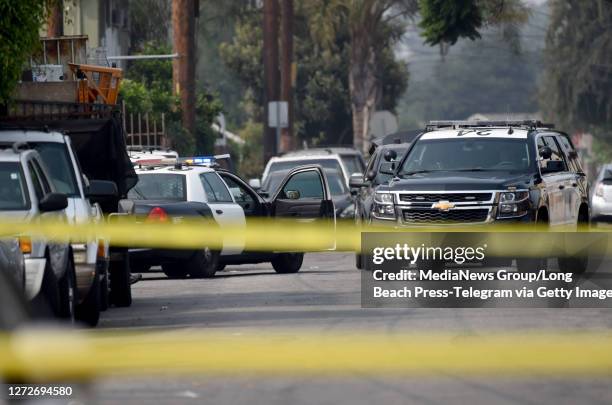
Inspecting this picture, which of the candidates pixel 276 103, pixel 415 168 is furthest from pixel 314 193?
pixel 276 103

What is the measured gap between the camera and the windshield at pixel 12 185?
Result: 552 inches

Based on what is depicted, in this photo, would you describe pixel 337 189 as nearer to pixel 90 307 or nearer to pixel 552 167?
pixel 552 167

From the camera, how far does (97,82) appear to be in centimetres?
2725

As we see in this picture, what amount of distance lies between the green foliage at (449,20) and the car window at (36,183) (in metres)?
25.4

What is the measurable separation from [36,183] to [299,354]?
518 centimetres

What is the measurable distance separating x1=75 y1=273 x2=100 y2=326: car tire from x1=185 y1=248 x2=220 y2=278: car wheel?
233 inches

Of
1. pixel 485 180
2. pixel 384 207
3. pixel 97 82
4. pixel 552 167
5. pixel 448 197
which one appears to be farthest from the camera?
pixel 97 82

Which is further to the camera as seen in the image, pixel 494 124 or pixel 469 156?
pixel 494 124

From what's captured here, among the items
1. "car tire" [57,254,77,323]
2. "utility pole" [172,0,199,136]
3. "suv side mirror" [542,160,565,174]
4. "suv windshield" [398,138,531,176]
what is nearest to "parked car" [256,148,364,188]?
"utility pole" [172,0,199,136]

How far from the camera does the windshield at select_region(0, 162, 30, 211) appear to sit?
46.0 ft

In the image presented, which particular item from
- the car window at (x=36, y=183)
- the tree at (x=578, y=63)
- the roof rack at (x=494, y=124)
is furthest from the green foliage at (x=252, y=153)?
the car window at (x=36, y=183)

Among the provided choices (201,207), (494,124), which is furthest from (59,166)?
(494,124)

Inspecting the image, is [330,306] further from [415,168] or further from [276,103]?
[276,103]

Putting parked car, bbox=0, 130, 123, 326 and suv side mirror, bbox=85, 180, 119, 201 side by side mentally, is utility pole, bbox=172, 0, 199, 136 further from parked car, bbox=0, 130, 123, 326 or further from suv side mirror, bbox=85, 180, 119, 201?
suv side mirror, bbox=85, 180, 119, 201
